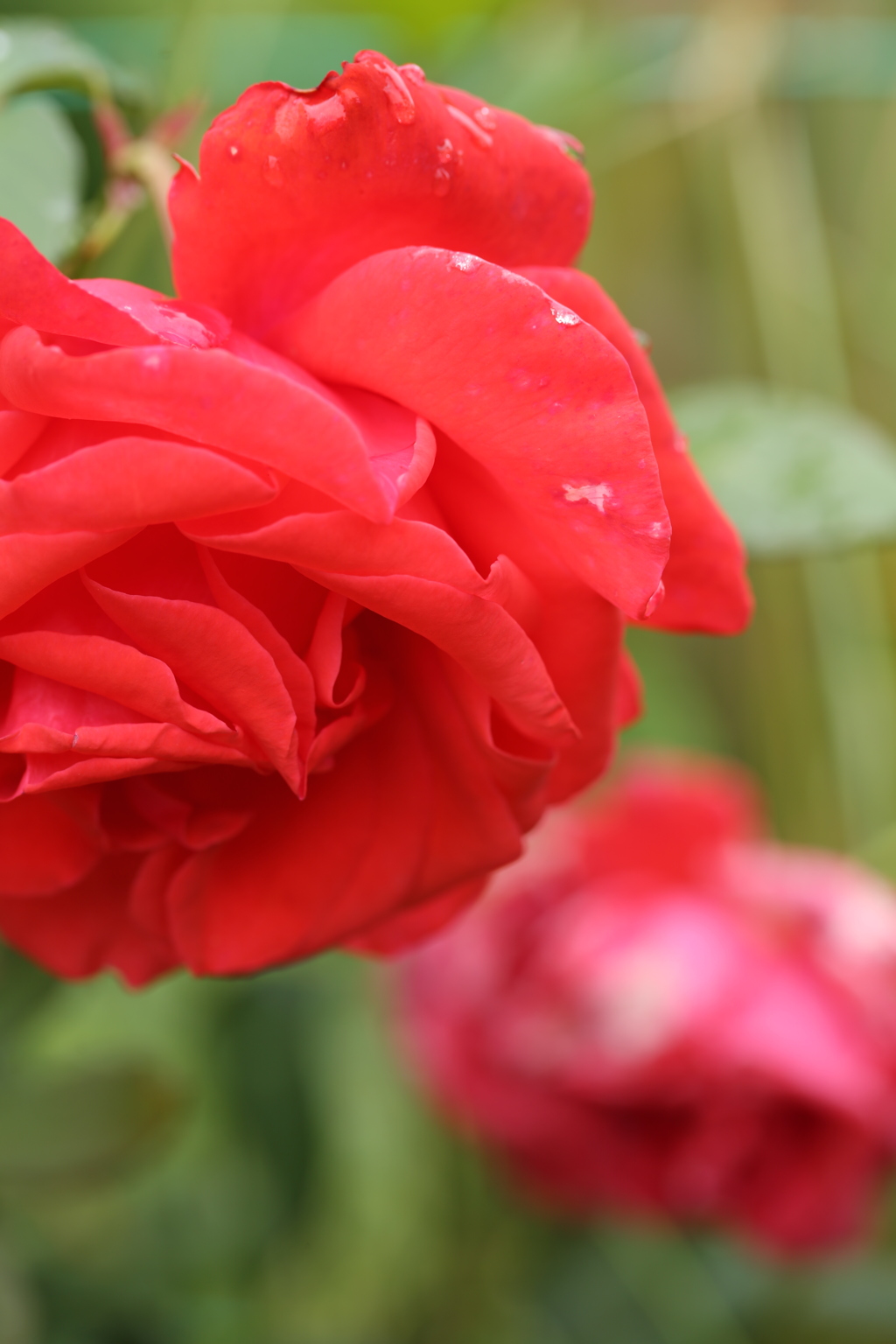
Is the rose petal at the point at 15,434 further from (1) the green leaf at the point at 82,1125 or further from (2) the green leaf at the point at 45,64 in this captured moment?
(1) the green leaf at the point at 82,1125

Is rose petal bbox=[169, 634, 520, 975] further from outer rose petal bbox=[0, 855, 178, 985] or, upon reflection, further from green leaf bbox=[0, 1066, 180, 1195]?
green leaf bbox=[0, 1066, 180, 1195]

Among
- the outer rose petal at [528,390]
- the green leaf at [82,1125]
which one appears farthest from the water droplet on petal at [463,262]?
the green leaf at [82,1125]

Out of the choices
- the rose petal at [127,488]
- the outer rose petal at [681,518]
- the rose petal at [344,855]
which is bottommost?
the rose petal at [344,855]

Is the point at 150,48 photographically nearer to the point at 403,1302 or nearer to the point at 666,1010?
the point at 666,1010

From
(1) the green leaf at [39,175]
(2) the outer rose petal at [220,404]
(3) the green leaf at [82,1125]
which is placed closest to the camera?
(2) the outer rose petal at [220,404]

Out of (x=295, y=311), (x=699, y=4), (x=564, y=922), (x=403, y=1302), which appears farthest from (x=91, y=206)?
(x=699, y=4)

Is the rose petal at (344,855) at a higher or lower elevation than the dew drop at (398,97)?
lower
